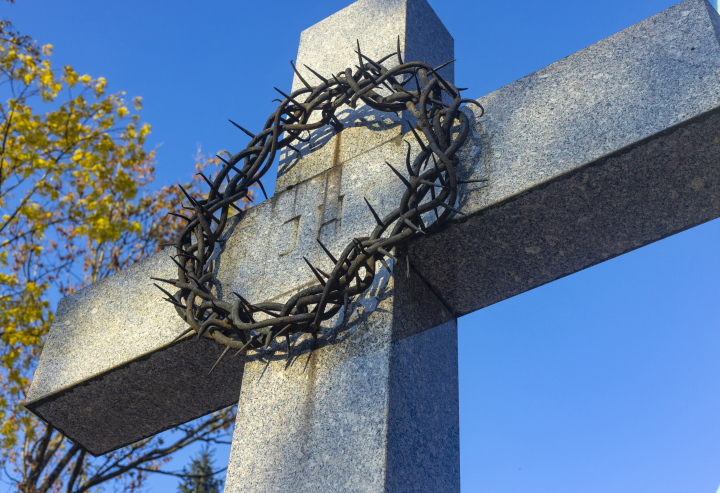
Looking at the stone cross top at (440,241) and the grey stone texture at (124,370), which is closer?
the stone cross top at (440,241)

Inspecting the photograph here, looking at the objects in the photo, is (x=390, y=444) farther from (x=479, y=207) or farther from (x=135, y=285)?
(x=135, y=285)

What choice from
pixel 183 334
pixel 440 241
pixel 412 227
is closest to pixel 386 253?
pixel 412 227

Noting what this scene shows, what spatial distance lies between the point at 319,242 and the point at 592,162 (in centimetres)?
105

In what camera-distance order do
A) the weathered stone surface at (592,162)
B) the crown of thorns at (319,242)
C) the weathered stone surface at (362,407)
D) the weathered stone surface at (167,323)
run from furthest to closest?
1. the weathered stone surface at (167,323)
2. the crown of thorns at (319,242)
3. the weathered stone surface at (592,162)
4. the weathered stone surface at (362,407)

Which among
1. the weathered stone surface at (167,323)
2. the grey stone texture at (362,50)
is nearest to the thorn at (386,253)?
the weathered stone surface at (167,323)

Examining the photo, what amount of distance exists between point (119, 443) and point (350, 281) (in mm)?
2049

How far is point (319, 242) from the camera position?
2.69 m

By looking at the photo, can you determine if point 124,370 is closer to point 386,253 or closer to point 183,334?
point 183,334

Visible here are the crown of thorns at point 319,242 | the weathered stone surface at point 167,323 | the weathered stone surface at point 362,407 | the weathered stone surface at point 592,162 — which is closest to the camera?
the weathered stone surface at point 362,407

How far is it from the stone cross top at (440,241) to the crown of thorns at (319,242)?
0.10 metres

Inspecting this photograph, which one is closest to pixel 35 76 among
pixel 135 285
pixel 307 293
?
pixel 135 285

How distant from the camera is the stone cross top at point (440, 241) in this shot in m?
2.50

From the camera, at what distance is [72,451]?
830cm

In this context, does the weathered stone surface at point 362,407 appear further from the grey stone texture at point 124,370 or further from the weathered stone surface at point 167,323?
the grey stone texture at point 124,370
